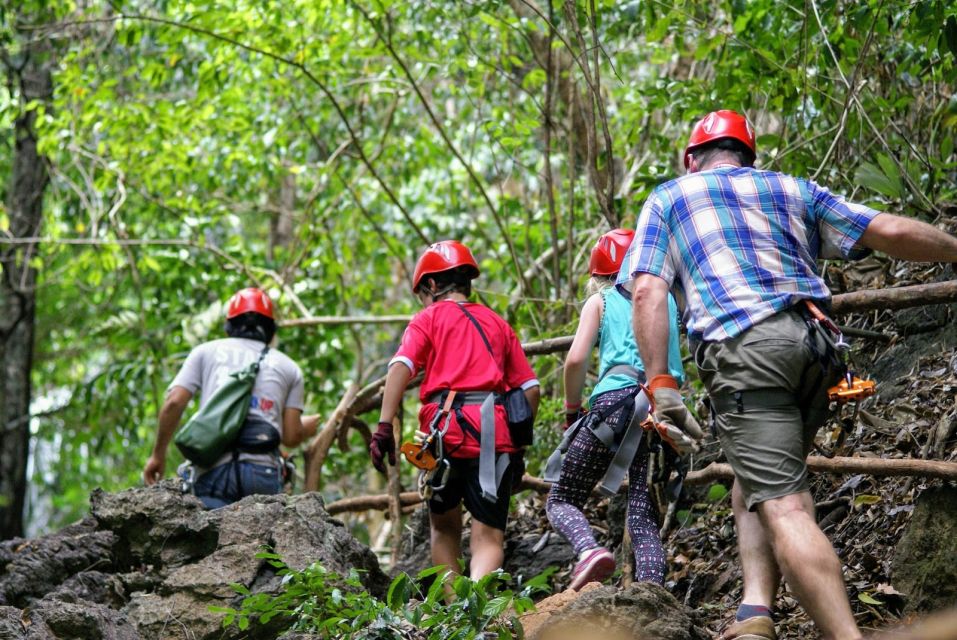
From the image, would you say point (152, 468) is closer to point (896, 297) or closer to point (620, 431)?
point (620, 431)

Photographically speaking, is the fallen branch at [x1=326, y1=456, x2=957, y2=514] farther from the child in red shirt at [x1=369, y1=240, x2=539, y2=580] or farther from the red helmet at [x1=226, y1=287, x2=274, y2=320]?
the red helmet at [x1=226, y1=287, x2=274, y2=320]

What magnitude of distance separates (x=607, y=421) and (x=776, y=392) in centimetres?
132

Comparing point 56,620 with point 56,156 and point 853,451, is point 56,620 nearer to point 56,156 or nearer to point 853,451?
point 853,451

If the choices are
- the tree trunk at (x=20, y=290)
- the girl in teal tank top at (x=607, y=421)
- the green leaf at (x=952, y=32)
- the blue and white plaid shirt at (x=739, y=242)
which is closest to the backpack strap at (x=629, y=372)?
the girl in teal tank top at (x=607, y=421)

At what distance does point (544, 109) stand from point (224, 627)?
16.5ft

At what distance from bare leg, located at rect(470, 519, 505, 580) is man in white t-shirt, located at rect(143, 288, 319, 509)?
171cm

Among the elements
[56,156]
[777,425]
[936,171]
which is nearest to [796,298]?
[777,425]

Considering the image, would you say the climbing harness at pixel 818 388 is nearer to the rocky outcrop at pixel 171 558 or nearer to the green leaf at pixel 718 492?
the green leaf at pixel 718 492

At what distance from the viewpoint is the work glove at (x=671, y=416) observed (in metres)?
3.82

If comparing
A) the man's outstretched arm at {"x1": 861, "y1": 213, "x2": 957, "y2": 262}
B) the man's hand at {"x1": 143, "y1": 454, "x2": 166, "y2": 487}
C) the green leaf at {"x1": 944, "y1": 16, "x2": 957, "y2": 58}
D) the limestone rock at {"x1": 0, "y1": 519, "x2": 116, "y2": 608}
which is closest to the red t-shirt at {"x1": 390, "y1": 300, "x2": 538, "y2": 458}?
the limestone rock at {"x1": 0, "y1": 519, "x2": 116, "y2": 608}

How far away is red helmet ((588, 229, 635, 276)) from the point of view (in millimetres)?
5305

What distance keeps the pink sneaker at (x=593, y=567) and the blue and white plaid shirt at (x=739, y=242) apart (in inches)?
43.8

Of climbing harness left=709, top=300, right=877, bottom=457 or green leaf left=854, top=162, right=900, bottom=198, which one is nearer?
climbing harness left=709, top=300, right=877, bottom=457

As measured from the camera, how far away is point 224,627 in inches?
174
